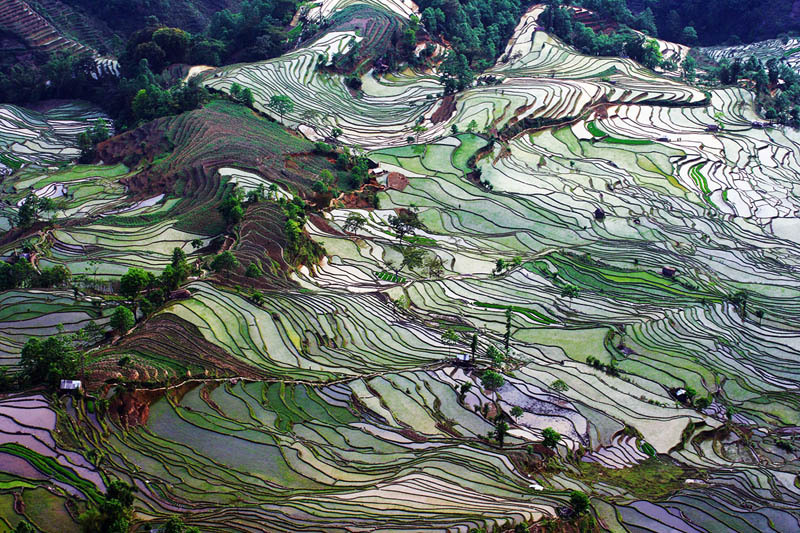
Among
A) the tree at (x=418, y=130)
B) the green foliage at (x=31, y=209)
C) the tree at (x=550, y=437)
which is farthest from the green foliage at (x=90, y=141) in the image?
the tree at (x=550, y=437)

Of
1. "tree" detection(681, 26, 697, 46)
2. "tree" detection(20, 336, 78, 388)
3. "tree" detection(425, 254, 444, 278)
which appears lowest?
"tree" detection(425, 254, 444, 278)

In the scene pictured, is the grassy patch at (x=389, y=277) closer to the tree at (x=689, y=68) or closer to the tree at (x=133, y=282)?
the tree at (x=133, y=282)

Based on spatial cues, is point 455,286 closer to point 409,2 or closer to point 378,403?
point 378,403

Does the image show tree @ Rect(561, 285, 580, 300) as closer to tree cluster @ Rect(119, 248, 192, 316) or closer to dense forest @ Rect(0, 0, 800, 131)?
tree cluster @ Rect(119, 248, 192, 316)

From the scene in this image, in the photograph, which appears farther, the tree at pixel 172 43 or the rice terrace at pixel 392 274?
the tree at pixel 172 43

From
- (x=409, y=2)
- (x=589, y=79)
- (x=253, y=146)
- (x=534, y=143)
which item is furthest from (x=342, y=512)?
(x=409, y=2)

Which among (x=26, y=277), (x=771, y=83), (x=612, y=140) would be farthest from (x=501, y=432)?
(x=771, y=83)

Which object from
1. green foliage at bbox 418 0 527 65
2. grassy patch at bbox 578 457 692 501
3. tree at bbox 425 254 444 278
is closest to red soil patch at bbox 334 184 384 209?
tree at bbox 425 254 444 278
